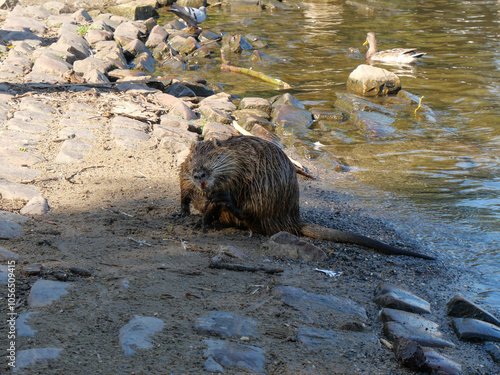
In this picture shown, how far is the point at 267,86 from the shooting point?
12.7 meters

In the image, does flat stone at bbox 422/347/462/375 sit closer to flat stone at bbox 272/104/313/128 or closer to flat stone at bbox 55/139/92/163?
flat stone at bbox 55/139/92/163

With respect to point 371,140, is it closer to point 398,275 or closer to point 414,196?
point 414,196

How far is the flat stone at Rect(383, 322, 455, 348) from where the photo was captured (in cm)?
359

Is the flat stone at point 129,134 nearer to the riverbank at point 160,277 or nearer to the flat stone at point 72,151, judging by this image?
the riverbank at point 160,277

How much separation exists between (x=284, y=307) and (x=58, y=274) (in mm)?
1593

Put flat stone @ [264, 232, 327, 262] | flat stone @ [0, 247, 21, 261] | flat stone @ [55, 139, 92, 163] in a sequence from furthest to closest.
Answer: flat stone @ [55, 139, 92, 163]
flat stone @ [264, 232, 327, 262]
flat stone @ [0, 247, 21, 261]

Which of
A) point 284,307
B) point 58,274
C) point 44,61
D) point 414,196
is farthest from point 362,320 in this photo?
point 44,61

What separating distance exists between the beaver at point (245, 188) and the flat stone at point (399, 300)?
0.95 meters

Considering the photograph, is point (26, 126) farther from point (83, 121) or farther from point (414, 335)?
point (414, 335)

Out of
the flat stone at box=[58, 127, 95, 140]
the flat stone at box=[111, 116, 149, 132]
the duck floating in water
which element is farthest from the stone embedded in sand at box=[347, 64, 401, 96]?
the duck floating in water

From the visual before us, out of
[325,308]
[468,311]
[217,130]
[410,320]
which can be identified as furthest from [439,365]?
[217,130]

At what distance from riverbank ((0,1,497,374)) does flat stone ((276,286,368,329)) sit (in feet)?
0.04

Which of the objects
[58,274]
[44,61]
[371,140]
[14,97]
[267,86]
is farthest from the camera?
[267,86]

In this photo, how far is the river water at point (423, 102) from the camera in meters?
6.36
